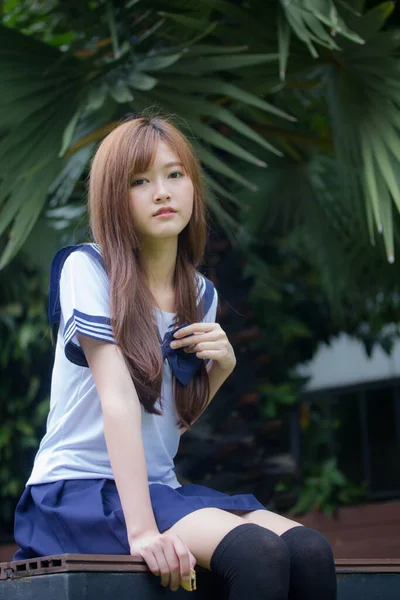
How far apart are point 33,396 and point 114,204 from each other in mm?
4467

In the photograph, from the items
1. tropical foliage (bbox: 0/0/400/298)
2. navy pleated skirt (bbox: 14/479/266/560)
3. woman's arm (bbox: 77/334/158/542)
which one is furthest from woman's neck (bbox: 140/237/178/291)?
tropical foliage (bbox: 0/0/400/298)

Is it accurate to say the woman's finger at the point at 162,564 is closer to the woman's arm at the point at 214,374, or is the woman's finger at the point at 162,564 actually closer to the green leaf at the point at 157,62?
the woman's arm at the point at 214,374

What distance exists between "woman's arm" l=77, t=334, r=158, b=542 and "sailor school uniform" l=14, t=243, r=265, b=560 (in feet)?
0.12

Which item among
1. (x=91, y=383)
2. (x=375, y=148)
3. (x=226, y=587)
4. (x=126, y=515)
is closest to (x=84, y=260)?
(x=91, y=383)

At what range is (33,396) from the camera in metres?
6.04

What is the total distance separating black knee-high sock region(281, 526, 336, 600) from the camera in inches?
60.9

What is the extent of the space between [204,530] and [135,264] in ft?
1.76

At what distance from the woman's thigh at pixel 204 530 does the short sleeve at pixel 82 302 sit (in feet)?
1.14

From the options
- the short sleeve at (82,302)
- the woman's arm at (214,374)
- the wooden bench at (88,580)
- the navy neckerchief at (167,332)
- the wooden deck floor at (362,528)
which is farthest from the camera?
the wooden deck floor at (362,528)

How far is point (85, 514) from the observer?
1572mm

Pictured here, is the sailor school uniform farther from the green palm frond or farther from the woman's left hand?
the green palm frond

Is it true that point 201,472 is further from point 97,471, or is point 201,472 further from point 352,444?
point 352,444

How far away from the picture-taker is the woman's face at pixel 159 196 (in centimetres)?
177

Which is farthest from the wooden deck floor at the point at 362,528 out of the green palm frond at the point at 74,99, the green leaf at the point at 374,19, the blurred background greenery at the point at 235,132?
the green leaf at the point at 374,19
